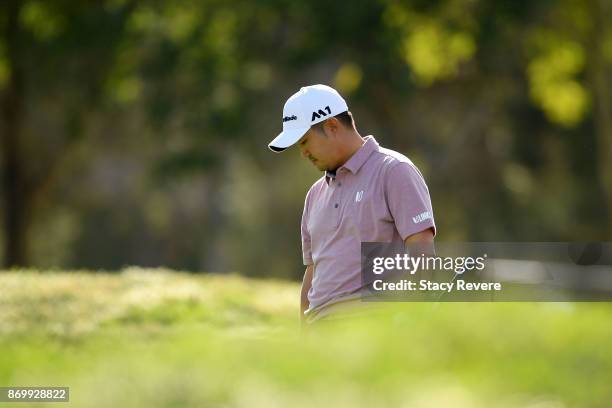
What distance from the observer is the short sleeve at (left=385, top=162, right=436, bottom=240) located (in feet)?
19.6

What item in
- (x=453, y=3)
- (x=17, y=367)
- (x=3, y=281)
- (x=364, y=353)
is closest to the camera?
(x=364, y=353)

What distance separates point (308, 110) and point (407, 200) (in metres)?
0.74

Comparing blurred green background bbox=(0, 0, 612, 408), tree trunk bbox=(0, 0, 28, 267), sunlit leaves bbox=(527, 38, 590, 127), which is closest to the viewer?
blurred green background bbox=(0, 0, 612, 408)

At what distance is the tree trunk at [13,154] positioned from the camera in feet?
103

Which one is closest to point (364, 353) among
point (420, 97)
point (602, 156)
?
point (602, 156)

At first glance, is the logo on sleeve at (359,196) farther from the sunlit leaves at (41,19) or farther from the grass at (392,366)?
the sunlit leaves at (41,19)

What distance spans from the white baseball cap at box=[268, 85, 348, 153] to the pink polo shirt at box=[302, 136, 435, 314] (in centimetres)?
26

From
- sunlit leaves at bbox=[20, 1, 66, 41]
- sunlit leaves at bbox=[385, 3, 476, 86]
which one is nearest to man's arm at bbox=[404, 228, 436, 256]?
sunlit leaves at bbox=[385, 3, 476, 86]

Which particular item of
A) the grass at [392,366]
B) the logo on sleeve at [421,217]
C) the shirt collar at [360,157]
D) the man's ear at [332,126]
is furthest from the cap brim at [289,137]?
the grass at [392,366]

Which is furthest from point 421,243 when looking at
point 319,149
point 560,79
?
point 560,79

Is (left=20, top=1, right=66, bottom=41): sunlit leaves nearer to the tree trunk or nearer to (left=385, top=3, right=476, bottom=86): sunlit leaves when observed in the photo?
the tree trunk

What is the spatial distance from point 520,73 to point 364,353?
31265 millimetres

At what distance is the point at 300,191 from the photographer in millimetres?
43344

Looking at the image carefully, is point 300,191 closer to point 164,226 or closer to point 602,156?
point 164,226
